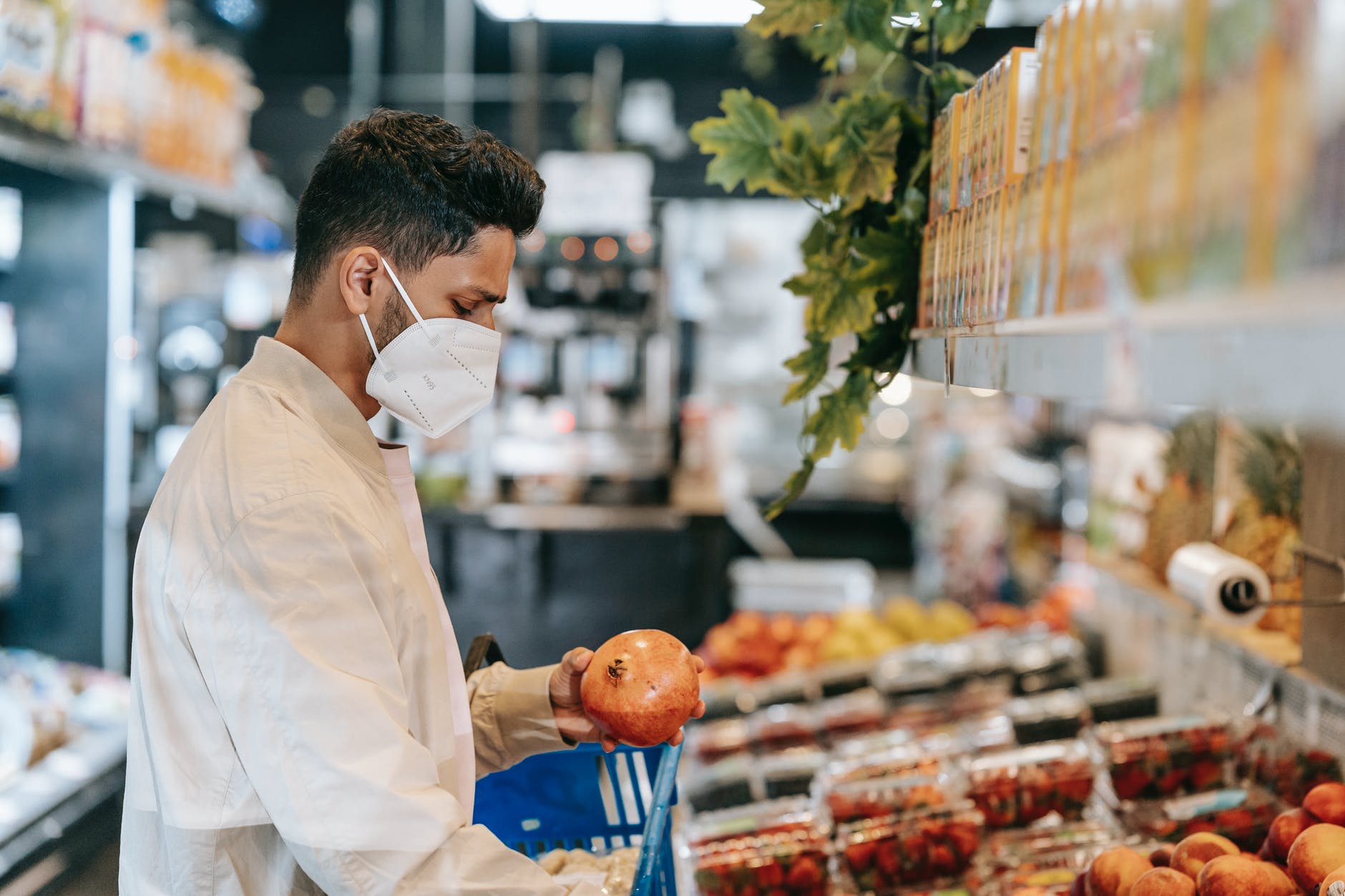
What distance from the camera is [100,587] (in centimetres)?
523

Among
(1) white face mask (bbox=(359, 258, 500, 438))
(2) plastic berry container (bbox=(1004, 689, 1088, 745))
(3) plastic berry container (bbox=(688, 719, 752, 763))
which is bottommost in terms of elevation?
(3) plastic berry container (bbox=(688, 719, 752, 763))

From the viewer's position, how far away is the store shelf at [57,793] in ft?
10.1

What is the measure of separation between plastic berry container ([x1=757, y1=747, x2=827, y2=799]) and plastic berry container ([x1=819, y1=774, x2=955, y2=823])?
0.27 metres

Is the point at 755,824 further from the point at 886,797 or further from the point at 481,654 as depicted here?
the point at 481,654

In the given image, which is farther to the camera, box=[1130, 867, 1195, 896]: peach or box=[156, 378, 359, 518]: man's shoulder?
box=[1130, 867, 1195, 896]: peach

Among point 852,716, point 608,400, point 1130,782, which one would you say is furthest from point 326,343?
point 608,400

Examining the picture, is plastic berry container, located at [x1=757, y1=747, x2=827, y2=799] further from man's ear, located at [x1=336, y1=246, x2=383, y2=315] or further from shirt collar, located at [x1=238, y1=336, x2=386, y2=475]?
man's ear, located at [x1=336, y1=246, x2=383, y2=315]

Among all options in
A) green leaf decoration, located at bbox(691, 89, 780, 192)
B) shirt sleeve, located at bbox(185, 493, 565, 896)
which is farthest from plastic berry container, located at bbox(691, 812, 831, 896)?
green leaf decoration, located at bbox(691, 89, 780, 192)

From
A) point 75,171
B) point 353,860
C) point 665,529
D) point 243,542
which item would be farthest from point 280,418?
point 665,529

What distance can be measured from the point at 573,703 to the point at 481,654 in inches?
9.0

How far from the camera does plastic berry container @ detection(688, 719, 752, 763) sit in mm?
3076

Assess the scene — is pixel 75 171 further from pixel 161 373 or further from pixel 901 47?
pixel 901 47

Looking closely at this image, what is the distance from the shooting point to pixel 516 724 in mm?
1746

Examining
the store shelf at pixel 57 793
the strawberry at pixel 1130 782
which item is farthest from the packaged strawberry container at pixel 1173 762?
the store shelf at pixel 57 793
